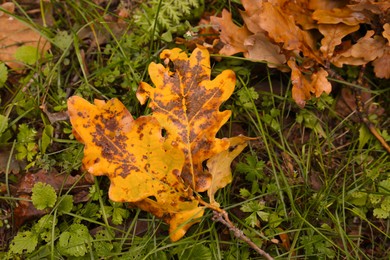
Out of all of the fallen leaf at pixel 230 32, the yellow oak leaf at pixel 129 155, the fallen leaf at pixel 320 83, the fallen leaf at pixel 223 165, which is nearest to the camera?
the yellow oak leaf at pixel 129 155

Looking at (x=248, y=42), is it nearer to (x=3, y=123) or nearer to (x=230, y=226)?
(x=230, y=226)

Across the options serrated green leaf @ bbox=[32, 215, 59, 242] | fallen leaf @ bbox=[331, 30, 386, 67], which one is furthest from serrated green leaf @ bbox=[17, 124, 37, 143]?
fallen leaf @ bbox=[331, 30, 386, 67]

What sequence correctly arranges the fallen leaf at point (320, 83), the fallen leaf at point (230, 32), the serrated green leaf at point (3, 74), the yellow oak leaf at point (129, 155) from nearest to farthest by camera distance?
the yellow oak leaf at point (129, 155) → the fallen leaf at point (320, 83) → the fallen leaf at point (230, 32) → the serrated green leaf at point (3, 74)

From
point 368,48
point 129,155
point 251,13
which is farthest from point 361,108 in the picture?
point 129,155

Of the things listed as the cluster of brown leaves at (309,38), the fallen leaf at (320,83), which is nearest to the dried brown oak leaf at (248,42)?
the cluster of brown leaves at (309,38)

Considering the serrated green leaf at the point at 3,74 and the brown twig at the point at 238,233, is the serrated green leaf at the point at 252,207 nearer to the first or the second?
the brown twig at the point at 238,233

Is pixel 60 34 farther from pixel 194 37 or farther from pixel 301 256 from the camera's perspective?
pixel 301 256

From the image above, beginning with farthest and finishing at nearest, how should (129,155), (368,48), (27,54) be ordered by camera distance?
(27,54), (368,48), (129,155)
